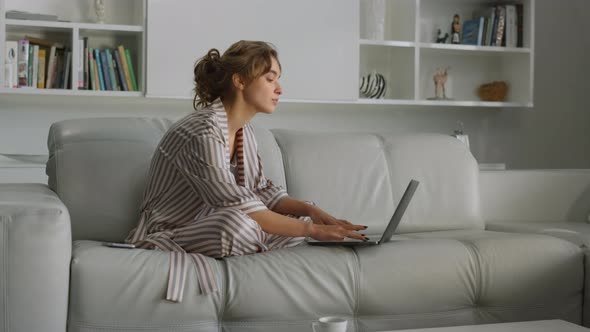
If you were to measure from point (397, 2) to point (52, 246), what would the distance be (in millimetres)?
3132

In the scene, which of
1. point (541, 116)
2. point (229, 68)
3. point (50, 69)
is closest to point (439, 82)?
point (541, 116)

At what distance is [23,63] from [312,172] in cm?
178

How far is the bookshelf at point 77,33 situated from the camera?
3.82 metres

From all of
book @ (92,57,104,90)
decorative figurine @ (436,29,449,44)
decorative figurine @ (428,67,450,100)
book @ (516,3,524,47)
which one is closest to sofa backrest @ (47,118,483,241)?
book @ (92,57,104,90)

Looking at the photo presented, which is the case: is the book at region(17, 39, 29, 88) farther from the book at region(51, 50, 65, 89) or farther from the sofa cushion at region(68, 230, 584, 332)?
the sofa cushion at region(68, 230, 584, 332)

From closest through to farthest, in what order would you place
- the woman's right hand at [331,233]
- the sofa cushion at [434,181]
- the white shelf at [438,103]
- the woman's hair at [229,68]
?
the woman's right hand at [331,233]
the woman's hair at [229,68]
the sofa cushion at [434,181]
the white shelf at [438,103]

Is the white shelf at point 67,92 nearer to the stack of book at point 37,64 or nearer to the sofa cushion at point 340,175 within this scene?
the stack of book at point 37,64

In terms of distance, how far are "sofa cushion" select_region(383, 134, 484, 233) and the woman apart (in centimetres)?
52

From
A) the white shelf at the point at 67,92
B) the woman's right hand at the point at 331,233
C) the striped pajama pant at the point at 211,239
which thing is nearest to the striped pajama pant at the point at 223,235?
the striped pajama pant at the point at 211,239

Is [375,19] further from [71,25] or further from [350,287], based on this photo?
[350,287]

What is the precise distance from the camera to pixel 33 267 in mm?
1868

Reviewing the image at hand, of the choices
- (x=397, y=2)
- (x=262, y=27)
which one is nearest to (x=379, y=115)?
(x=397, y=2)

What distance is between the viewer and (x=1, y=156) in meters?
3.80

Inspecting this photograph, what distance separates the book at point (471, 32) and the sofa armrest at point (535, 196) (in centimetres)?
139
